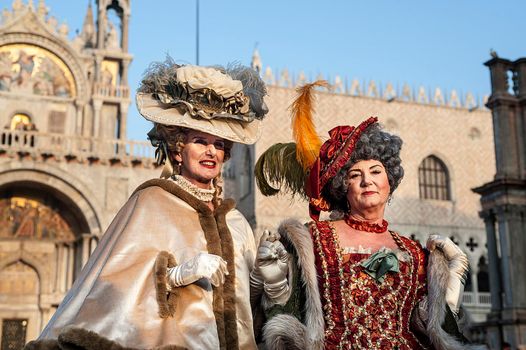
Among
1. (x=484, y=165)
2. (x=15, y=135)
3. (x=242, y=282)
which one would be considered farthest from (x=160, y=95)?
(x=484, y=165)

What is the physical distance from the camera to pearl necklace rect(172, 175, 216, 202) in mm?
2957

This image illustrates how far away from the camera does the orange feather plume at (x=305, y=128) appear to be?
3.12m

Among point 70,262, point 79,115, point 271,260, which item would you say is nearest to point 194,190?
point 271,260

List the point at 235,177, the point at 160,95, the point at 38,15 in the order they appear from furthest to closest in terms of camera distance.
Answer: the point at 235,177 < the point at 38,15 < the point at 160,95

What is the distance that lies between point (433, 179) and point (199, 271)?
22245mm

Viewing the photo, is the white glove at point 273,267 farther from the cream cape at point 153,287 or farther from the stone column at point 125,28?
the stone column at point 125,28

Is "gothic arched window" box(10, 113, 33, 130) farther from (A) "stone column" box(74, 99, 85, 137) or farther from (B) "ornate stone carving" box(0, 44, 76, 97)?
(A) "stone column" box(74, 99, 85, 137)

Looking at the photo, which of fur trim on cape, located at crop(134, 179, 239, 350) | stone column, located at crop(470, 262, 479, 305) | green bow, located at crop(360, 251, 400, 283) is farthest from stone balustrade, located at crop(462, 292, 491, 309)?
fur trim on cape, located at crop(134, 179, 239, 350)

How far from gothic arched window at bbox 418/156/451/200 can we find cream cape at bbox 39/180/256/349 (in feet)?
70.5

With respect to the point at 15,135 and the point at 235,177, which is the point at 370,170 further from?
the point at 235,177

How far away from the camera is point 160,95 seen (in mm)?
3008

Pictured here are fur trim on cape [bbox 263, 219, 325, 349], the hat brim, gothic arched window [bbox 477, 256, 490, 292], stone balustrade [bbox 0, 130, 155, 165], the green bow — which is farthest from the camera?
gothic arched window [bbox 477, 256, 490, 292]

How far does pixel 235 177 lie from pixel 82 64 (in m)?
7.20

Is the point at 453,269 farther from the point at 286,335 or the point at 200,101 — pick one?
the point at 200,101
